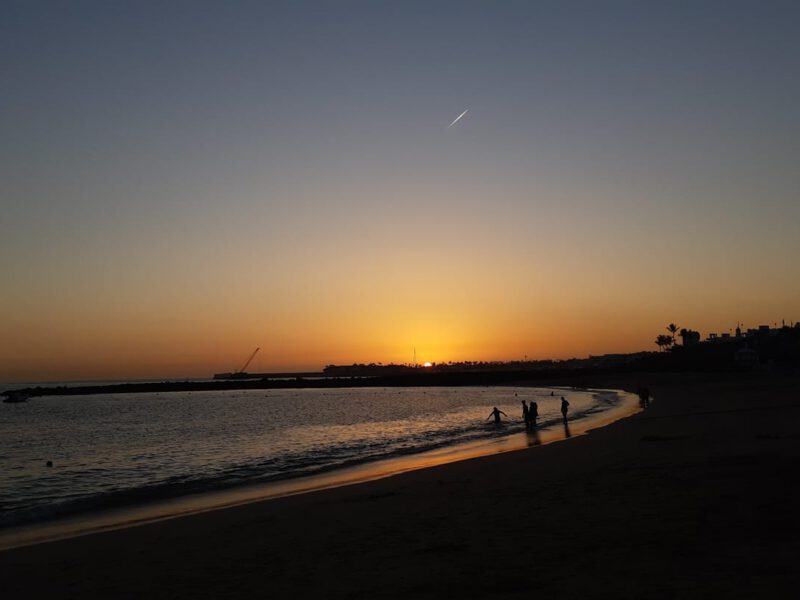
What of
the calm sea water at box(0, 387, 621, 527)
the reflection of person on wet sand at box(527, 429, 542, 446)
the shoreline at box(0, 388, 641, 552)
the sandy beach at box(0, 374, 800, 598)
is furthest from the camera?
the reflection of person on wet sand at box(527, 429, 542, 446)

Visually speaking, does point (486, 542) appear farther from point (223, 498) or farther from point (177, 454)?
point (177, 454)

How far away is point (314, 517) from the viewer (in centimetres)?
1555

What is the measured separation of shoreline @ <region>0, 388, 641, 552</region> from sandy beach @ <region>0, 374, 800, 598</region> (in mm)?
1328

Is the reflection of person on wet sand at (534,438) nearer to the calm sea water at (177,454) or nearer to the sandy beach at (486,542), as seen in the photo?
the calm sea water at (177,454)

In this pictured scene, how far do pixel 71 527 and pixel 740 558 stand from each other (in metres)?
16.1

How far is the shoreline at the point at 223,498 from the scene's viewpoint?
16859 millimetres

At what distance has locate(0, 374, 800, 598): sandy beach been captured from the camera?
8.79 meters

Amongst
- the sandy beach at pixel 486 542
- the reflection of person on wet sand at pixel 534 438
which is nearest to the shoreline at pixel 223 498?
the reflection of person on wet sand at pixel 534 438

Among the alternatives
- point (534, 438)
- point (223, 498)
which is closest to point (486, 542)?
point (223, 498)

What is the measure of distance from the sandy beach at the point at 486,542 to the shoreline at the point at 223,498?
4.36ft

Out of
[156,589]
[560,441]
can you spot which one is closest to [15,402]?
[560,441]

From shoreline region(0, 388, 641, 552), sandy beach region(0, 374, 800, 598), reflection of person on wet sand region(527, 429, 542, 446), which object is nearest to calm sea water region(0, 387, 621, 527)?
shoreline region(0, 388, 641, 552)

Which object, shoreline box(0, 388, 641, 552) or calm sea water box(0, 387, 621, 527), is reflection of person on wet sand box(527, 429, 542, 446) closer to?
shoreline box(0, 388, 641, 552)

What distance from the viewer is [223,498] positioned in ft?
69.8
